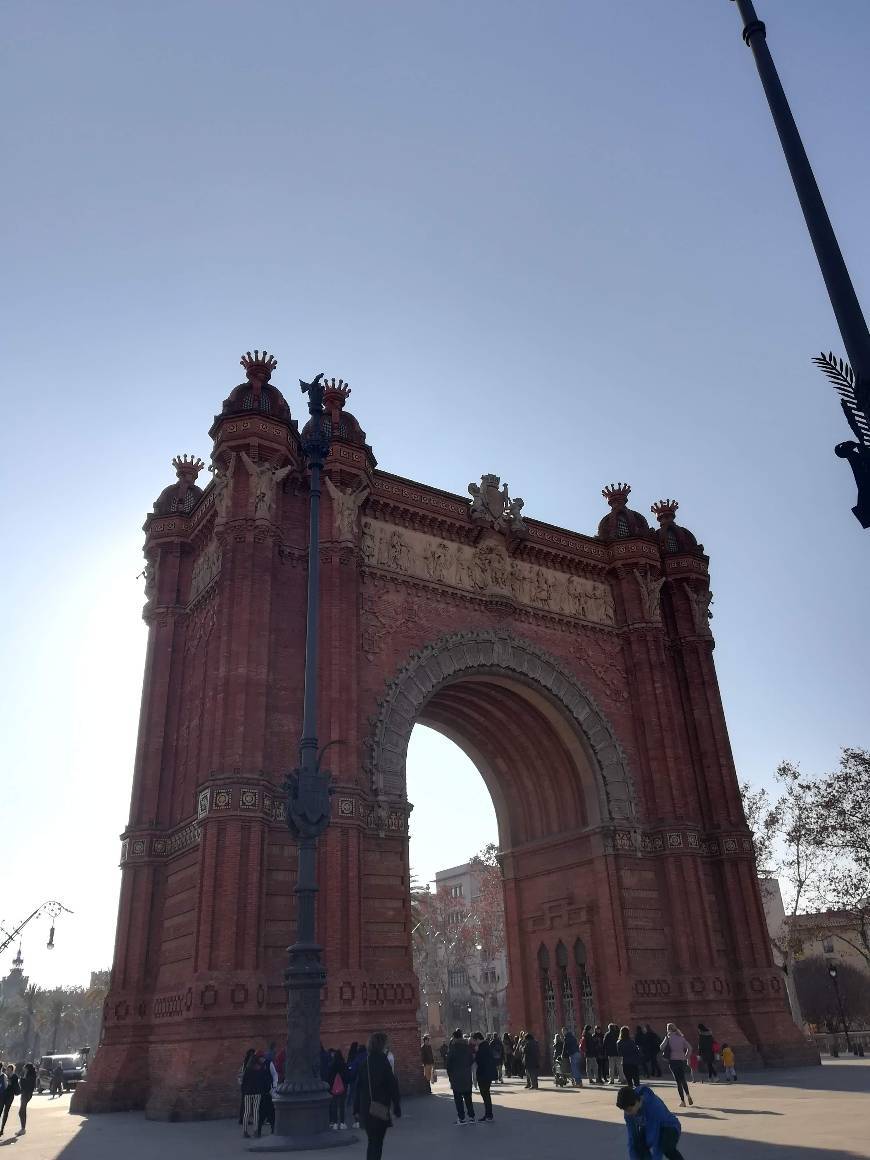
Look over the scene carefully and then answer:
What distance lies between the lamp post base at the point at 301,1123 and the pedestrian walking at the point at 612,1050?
42.6ft

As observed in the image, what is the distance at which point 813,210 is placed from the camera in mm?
6781

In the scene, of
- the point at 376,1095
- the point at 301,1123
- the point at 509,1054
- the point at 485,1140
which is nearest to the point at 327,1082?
the point at 485,1140

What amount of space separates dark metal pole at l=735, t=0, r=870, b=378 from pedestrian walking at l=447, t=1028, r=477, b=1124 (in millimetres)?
13174

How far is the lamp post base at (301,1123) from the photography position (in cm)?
1108

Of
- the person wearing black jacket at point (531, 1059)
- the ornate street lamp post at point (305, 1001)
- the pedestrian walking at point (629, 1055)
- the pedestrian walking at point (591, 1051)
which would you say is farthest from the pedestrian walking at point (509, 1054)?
the ornate street lamp post at point (305, 1001)

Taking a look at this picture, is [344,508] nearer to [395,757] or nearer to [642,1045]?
[395,757]

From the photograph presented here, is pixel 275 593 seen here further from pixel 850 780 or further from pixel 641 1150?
pixel 850 780

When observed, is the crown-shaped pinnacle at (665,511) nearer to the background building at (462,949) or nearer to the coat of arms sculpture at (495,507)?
the coat of arms sculpture at (495,507)

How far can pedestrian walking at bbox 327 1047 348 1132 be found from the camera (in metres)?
15.3

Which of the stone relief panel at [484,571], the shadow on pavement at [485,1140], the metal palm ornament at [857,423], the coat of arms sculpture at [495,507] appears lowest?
the shadow on pavement at [485,1140]

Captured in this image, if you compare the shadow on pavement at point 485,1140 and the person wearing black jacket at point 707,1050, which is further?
the person wearing black jacket at point 707,1050

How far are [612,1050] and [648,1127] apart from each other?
17.4 meters

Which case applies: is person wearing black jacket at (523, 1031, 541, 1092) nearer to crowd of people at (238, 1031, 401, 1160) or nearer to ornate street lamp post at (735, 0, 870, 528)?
crowd of people at (238, 1031, 401, 1160)

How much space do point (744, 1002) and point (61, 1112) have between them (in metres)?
18.6
